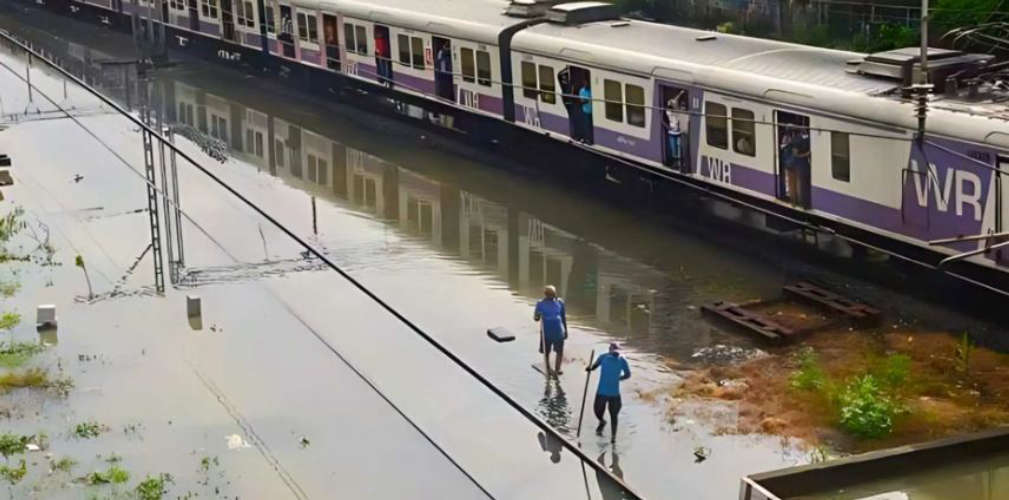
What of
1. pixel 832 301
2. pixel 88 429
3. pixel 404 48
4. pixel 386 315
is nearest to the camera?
pixel 88 429

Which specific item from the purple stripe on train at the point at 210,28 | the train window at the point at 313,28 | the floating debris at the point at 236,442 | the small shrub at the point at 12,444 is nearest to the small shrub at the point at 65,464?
the small shrub at the point at 12,444

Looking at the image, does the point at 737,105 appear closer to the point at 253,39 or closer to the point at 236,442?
the point at 236,442

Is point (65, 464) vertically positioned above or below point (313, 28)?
below

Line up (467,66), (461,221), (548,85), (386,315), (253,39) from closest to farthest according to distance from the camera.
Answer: (386,315) < (461,221) < (548,85) < (467,66) < (253,39)

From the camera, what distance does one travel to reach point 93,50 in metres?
47.1

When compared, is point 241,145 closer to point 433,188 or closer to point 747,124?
point 433,188

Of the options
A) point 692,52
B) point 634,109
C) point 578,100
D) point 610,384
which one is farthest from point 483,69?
point 610,384

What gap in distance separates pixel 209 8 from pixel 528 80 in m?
18.5

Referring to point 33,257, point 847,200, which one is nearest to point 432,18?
point 33,257

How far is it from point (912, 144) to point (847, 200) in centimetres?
153

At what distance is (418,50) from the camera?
30.7 meters

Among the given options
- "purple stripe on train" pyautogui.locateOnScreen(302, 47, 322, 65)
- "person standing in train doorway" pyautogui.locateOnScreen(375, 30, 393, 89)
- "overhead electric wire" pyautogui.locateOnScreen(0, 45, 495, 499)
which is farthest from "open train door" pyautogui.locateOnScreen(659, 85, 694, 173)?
"purple stripe on train" pyautogui.locateOnScreen(302, 47, 322, 65)

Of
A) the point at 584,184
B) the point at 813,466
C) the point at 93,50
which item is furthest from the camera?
the point at 93,50

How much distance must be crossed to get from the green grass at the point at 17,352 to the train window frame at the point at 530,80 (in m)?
11.1
